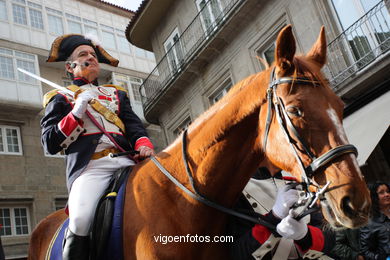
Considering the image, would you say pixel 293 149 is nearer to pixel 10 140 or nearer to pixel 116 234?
pixel 116 234

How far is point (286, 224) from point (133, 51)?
2353 centimetres

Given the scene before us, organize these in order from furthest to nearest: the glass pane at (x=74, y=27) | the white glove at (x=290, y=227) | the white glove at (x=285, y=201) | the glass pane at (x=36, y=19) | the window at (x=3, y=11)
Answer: the glass pane at (x=74, y=27), the glass pane at (x=36, y=19), the window at (x=3, y=11), the white glove at (x=285, y=201), the white glove at (x=290, y=227)

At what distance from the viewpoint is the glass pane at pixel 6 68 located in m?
18.7

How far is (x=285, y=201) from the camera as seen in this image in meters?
2.37

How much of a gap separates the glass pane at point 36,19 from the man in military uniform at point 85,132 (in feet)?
63.8

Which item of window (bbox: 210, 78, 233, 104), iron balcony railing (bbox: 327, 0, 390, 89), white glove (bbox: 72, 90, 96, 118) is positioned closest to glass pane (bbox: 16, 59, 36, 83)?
window (bbox: 210, 78, 233, 104)

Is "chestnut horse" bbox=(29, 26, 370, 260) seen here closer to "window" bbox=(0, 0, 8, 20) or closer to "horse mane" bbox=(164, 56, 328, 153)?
"horse mane" bbox=(164, 56, 328, 153)

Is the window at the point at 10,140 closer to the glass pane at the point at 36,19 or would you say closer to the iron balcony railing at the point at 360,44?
the glass pane at the point at 36,19

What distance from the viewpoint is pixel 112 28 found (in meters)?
24.2

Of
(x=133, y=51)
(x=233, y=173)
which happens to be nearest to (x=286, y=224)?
(x=233, y=173)

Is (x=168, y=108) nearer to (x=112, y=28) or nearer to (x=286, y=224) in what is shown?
(x=112, y=28)

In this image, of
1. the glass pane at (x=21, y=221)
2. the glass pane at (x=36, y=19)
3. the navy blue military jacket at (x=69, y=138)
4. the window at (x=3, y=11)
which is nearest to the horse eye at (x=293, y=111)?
the navy blue military jacket at (x=69, y=138)

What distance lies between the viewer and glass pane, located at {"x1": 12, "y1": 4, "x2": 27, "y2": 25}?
20.4 m

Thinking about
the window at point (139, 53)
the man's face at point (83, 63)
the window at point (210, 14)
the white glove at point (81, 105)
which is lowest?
the white glove at point (81, 105)
